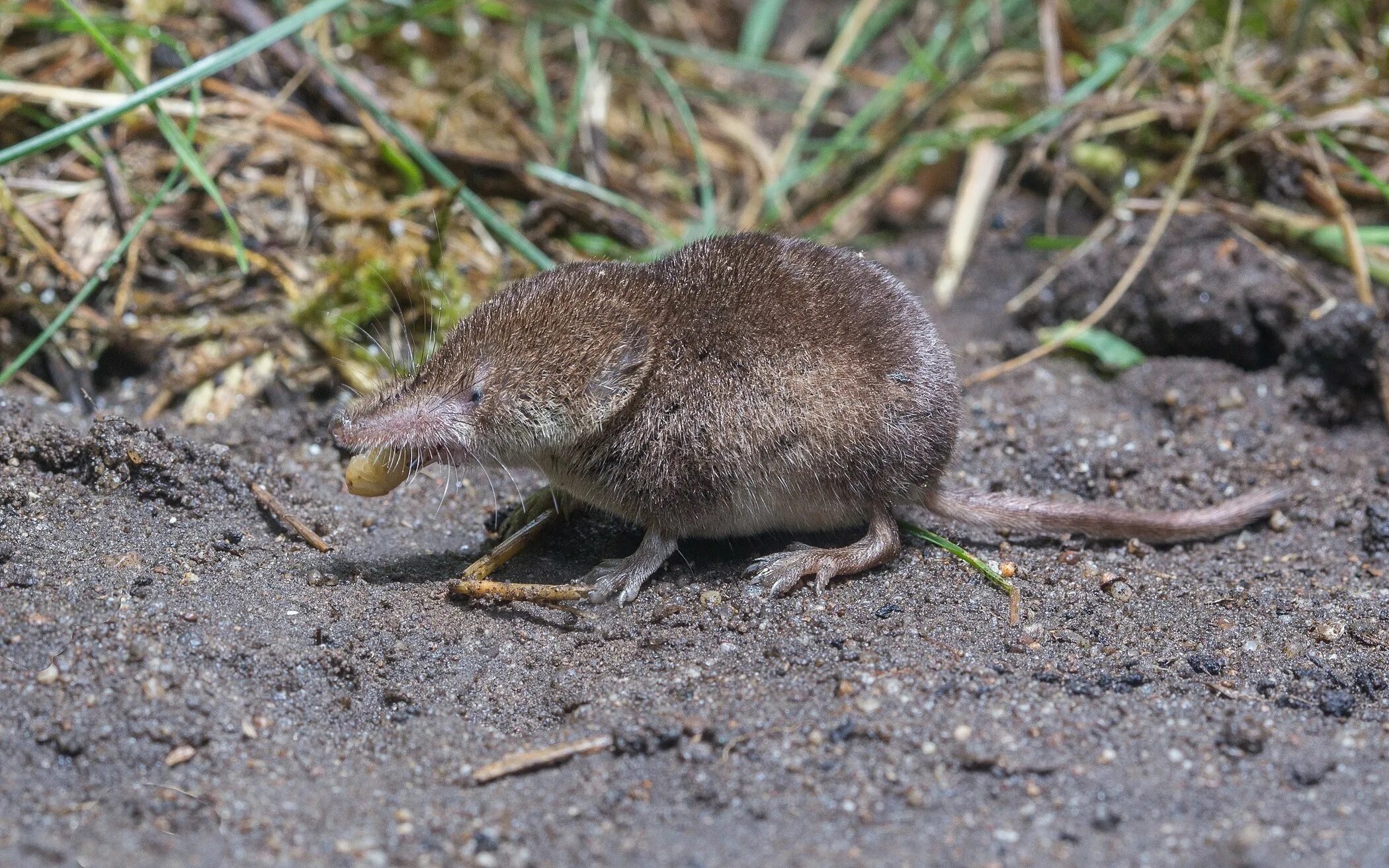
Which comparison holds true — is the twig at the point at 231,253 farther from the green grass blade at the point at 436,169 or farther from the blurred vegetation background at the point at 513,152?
the green grass blade at the point at 436,169

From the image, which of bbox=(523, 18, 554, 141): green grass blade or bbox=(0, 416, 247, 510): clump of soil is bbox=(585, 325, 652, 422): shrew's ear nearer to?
bbox=(0, 416, 247, 510): clump of soil

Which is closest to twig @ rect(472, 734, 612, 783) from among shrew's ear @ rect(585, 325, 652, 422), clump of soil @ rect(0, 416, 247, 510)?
shrew's ear @ rect(585, 325, 652, 422)

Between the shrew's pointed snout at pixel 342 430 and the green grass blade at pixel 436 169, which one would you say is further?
the green grass blade at pixel 436 169

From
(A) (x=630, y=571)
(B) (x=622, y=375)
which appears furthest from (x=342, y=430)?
(A) (x=630, y=571)

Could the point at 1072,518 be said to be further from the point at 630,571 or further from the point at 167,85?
the point at 167,85

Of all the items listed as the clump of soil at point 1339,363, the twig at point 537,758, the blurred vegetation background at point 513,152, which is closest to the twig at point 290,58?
the blurred vegetation background at point 513,152
